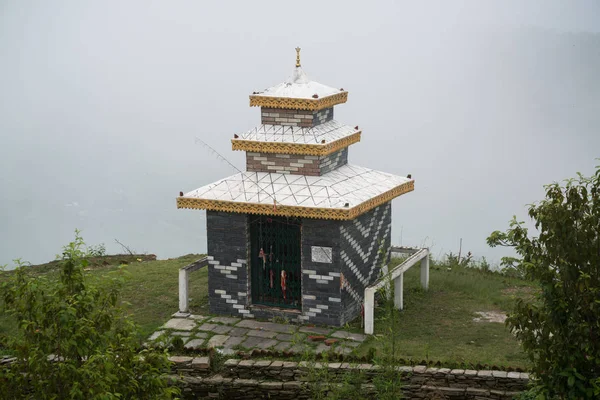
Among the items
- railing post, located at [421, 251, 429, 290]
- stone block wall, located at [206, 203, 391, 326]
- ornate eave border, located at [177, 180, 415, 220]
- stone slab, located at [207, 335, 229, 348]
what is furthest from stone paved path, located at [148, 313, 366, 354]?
railing post, located at [421, 251, 429, 290]

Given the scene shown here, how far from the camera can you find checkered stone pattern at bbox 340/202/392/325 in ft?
47.2

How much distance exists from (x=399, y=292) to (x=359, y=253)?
1087 mm

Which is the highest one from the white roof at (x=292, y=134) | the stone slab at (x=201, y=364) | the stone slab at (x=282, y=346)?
the white roof at (x=292, y=134)

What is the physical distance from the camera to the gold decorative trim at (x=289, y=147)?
1465cm

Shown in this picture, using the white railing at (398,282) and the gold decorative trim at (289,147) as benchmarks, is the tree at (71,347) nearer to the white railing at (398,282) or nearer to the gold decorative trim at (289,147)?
the white railing at (398,282)

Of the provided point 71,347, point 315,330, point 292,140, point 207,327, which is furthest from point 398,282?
point 71,347

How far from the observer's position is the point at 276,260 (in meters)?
14.8

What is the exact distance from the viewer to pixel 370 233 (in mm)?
15414

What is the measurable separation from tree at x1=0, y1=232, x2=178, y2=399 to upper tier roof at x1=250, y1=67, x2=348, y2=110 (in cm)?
706

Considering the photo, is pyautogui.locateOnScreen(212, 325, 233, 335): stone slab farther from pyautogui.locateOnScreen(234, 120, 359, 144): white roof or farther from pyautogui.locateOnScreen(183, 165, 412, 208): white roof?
pyautogui.locateOnScreen(234, 120, 359, 144): white roof

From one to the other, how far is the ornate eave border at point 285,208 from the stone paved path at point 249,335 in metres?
1.96

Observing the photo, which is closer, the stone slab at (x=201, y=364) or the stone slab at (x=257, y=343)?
the stone slab at (x=201, y=364)

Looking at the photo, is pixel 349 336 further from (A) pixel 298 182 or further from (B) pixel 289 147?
(B) pixel 289 147

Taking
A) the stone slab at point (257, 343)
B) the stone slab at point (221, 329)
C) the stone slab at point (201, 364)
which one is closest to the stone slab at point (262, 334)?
the stone slab at point (257, 343)
